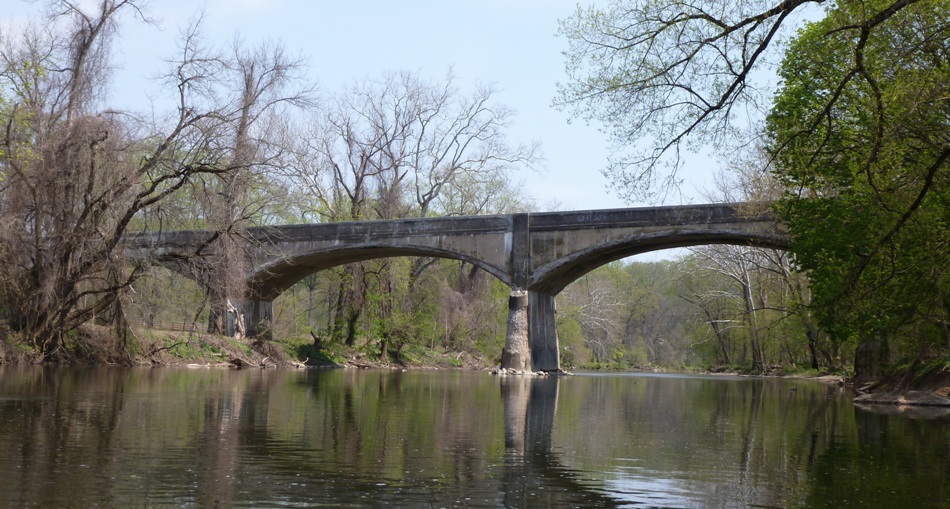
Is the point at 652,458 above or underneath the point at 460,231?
underneath

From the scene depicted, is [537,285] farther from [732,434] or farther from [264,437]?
[264,437]

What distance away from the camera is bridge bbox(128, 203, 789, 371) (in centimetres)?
3152

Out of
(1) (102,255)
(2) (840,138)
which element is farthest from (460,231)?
(2) (840,138)

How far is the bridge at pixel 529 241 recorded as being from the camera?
3152 centimetres

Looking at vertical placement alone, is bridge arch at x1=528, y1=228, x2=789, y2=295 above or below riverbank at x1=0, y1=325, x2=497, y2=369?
above

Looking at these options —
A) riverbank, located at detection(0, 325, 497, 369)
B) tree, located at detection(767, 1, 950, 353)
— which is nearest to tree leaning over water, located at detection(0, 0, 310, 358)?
riverbank, located at detection(0, 325, 497, 369)

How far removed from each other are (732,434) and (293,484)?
746 cm

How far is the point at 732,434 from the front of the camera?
12.7 m

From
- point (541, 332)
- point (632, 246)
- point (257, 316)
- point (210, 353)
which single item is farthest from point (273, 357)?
point (632, 246)

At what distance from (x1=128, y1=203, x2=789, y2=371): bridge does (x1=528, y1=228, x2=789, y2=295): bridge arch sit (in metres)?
0.04

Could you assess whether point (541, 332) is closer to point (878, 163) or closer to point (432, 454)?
point (878, 163)

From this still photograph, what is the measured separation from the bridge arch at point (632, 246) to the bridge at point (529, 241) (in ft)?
0.12

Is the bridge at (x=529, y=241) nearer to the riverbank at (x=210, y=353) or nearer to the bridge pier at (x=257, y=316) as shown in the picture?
the bridge pier at (x=257, y=316)

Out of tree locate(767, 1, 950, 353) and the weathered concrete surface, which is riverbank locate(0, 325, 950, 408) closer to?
tree locate(767, 1, 950, 353)
